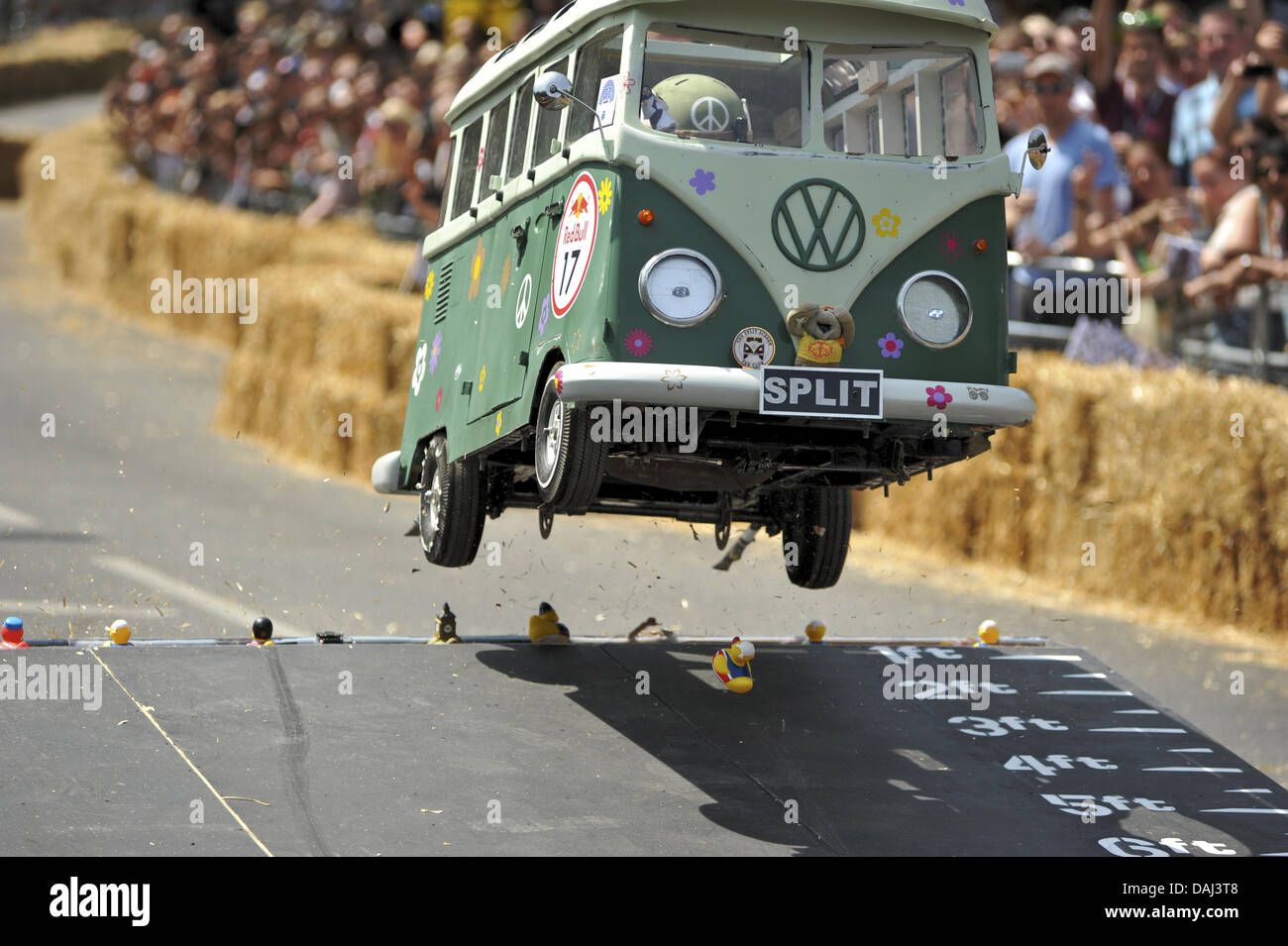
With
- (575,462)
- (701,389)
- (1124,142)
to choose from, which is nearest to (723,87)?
(701,389)

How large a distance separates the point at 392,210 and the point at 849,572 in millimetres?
10061

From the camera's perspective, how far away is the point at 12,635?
35.9 feet

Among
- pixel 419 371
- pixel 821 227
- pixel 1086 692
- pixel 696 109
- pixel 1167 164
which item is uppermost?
pixel 1167 164

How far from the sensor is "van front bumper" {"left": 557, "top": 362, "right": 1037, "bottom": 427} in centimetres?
840

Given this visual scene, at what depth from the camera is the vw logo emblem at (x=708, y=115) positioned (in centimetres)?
890

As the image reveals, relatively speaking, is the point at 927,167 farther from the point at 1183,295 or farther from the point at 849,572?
the point at 849,572

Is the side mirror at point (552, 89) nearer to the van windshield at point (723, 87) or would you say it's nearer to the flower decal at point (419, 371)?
the van windshield at point (723, 87)

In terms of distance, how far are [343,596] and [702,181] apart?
6.90m

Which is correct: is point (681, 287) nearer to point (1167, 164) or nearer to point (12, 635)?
point (12, 635)

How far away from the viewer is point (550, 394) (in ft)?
29.5

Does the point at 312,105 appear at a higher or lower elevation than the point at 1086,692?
higher

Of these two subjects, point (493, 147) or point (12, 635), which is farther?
point (12, 635)
